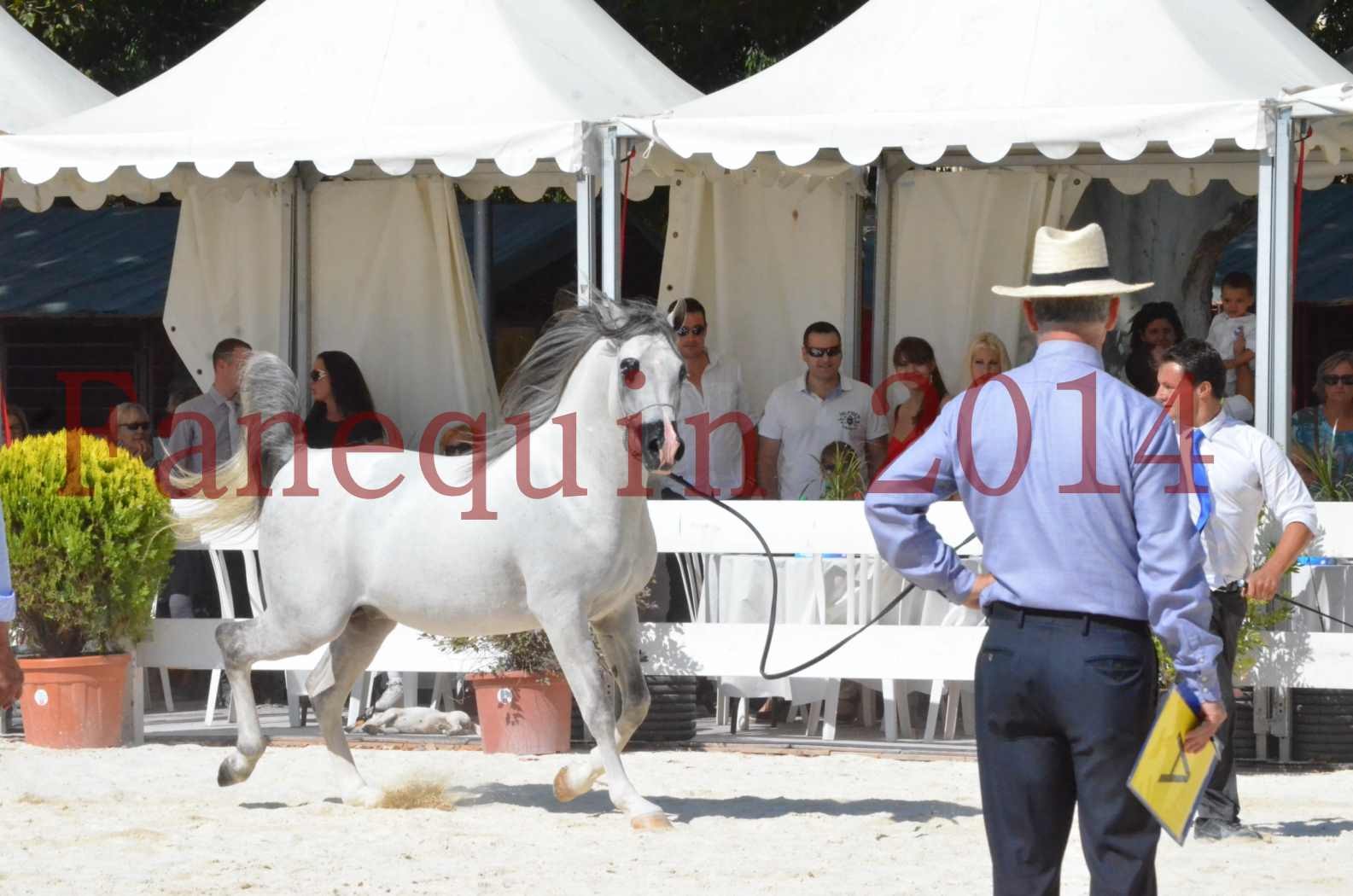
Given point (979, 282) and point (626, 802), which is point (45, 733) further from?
point (979, 282)

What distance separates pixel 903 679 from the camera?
27.9 ft

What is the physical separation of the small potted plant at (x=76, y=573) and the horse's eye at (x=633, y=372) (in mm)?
2883

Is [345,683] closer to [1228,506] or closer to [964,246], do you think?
[1228,506]

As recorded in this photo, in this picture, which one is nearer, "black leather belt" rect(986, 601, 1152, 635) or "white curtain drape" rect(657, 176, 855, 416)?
"black leather belt" rect(986, 601, 1152, 635)

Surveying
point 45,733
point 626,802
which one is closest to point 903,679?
point 626,802

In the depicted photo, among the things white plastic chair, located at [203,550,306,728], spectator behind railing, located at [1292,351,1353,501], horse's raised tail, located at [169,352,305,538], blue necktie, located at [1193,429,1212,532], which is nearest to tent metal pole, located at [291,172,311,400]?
white plastic chair, located at [203,550,306,728]

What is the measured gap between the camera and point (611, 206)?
8500mm

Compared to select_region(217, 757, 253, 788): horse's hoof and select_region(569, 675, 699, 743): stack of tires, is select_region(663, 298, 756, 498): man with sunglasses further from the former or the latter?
select_region(217, 757, 253, 788): horse's hoof

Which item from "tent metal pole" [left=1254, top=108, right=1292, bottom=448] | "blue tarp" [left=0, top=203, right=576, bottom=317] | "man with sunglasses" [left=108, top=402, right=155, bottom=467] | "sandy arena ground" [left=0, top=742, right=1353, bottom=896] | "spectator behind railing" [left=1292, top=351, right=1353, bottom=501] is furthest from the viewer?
"blue tarp" [left=0, top=203, right=576, bottom=317]

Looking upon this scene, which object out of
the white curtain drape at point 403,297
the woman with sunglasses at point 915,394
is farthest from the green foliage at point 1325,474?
the white curtain drape at point 403,297

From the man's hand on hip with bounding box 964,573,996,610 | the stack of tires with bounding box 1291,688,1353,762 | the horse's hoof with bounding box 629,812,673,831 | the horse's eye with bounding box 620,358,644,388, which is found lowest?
the horse's hoof with bounding box 629,812,673,831

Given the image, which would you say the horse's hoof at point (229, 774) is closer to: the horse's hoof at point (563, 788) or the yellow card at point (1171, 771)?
the horse's hoof at point (563, 788)

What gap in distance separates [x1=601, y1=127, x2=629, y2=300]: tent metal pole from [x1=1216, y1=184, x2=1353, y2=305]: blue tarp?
778 cm

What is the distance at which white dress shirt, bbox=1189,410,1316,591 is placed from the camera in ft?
20.2
